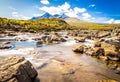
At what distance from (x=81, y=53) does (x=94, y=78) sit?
17.0m

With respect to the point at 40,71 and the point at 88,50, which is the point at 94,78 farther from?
the point at 88,50

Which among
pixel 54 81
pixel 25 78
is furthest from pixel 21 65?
pixel 54 81

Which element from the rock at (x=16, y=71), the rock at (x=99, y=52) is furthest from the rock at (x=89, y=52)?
the rock at (x=16, y=71)

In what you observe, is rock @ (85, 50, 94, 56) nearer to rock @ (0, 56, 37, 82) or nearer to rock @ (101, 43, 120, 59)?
rock @ (101, 43, 120, 59)

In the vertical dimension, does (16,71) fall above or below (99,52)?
above

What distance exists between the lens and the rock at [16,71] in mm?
13870

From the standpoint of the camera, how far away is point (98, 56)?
33.2 m

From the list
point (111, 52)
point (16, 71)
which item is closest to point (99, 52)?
point (111, 52)

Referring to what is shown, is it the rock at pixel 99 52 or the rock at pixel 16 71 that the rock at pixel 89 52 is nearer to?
the rock at pixel 99 52

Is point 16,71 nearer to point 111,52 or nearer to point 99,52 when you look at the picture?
point 111,52

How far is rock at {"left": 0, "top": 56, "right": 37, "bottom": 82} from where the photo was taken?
546 inches

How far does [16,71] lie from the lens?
1463 centimetres

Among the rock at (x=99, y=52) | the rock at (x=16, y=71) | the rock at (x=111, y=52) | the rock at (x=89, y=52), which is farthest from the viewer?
the rock at (x=89, y=52)

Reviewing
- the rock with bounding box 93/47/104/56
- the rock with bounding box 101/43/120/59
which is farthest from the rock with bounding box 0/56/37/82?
the rock with bounding box 93/47/104/56
